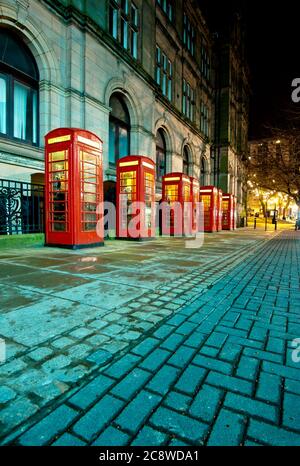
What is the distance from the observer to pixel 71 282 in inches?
143

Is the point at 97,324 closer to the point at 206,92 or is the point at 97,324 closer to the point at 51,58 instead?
the point at 51,58

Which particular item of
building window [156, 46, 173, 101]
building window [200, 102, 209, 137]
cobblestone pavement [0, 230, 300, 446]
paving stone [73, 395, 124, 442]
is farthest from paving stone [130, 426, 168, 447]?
building window [200, 102, 209, 137]

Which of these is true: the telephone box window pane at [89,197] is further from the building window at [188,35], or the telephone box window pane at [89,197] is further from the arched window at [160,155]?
the building window at [188,35]

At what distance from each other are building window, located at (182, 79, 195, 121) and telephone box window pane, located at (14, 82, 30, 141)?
14.4 m

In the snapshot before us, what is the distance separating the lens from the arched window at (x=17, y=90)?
8.27 meters

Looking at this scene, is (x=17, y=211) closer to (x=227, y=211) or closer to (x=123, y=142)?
(x=123, y=142)

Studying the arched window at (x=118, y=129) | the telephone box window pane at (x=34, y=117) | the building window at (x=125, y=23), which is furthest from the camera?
the arched window at (x=118, y=129)

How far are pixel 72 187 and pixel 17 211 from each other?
2.03 m

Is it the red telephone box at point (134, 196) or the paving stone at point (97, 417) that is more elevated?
the red telephone box at point (134, 196)

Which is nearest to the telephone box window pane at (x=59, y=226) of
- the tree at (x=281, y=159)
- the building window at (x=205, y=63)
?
the tree at (x=281, y=159)

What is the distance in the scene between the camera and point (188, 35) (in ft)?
66.8

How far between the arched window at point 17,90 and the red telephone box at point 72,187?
236cm

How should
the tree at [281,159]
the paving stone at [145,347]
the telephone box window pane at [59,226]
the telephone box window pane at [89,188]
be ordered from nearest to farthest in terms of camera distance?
1. the paving stone at [145,347]
2. the telephone box window pane at [59,226]
3. the telephone box window pane at [89,188]
4. the tree at [281,159]

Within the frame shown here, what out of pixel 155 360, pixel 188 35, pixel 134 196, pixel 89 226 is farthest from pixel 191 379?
pixel 188 35
